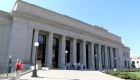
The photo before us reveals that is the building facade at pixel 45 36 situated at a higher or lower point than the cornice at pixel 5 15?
lower

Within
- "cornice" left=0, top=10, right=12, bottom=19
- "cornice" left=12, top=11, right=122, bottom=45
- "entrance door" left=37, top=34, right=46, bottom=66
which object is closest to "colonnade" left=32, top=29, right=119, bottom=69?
"entrance door" left=37, top=34, right=46, bottom=66

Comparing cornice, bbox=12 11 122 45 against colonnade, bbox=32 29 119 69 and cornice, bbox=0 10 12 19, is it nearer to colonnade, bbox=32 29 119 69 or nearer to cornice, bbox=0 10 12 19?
cornice, bbox=0 10 12 19

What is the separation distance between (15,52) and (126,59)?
54.6 metres

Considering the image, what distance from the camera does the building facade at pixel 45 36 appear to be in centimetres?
2812

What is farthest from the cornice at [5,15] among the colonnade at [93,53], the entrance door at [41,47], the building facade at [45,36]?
the entrance door at [41,47]

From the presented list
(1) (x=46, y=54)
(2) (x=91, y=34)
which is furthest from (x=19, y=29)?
(2) (x=91, y=34)

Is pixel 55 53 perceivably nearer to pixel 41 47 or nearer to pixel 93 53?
pixel 41 47

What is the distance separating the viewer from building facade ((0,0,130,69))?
28123 millimetres

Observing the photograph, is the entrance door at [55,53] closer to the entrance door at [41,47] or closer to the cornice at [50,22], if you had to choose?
the entrance door at [41,47]

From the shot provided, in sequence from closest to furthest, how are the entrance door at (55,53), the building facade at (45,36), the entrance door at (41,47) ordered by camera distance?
the building facade at (45,36), the entrance door at (41,47), the entrance door at (55,53)

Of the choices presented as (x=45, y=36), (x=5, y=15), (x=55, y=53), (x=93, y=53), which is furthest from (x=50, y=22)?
(x=93, y=53)

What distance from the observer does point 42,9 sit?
113 ft

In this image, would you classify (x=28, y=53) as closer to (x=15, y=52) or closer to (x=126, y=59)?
(x=15, y=52)

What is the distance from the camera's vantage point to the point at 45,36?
3509 centimetres
